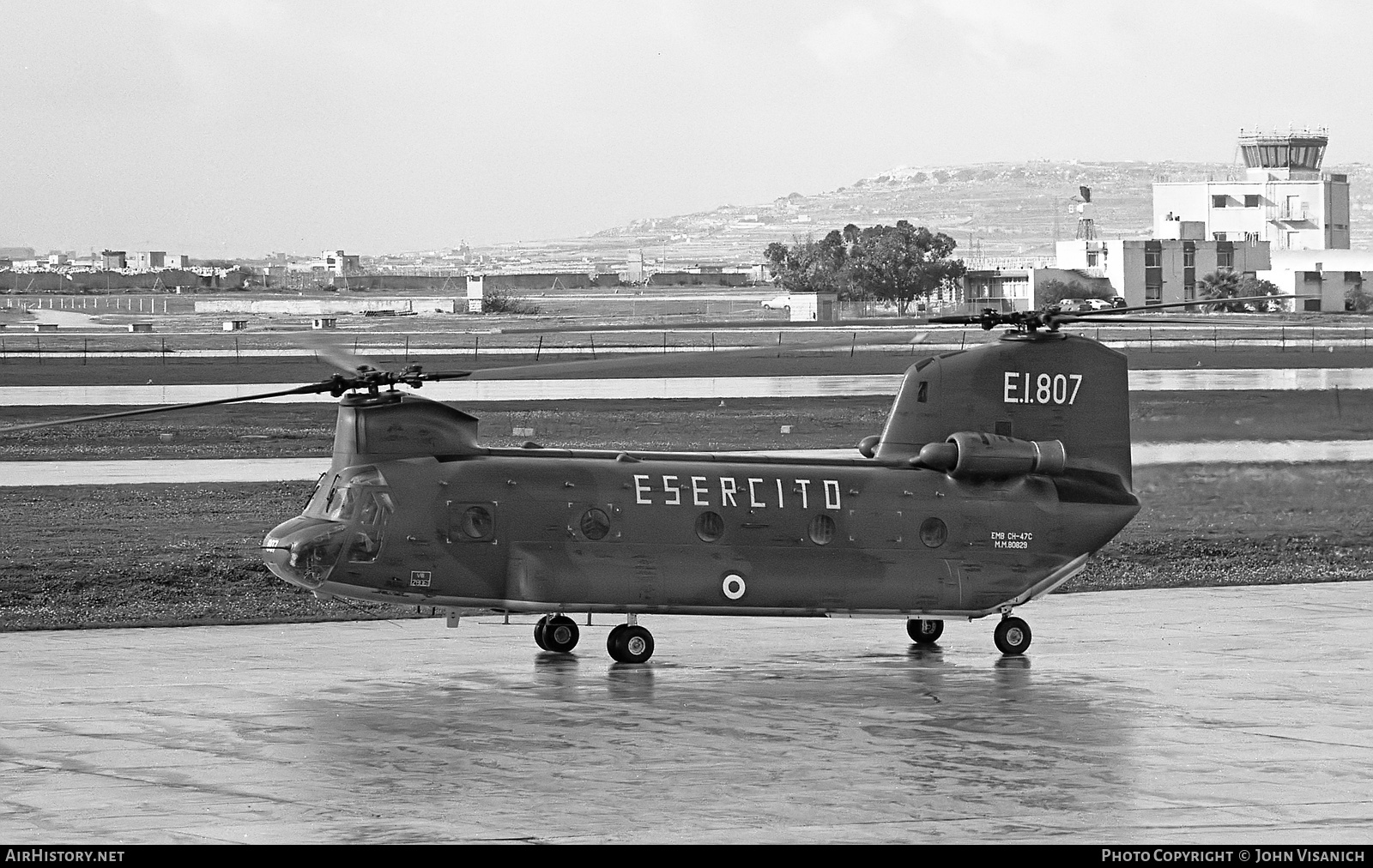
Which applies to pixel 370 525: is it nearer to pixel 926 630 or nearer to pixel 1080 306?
pixel 926 630

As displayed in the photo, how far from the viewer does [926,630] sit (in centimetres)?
2383

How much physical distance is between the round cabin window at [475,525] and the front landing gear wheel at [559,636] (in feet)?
7.61

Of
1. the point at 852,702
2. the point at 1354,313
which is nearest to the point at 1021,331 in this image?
the point at 852,702

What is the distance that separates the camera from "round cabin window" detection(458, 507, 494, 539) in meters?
20.9

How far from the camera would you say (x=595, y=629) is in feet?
81.7

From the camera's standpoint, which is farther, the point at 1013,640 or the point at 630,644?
the point at 1013,640

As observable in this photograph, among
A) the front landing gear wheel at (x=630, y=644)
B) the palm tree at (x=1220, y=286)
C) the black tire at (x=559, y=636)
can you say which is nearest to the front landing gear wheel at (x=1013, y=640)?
the front landing gear wheel at (x=630, y=644)

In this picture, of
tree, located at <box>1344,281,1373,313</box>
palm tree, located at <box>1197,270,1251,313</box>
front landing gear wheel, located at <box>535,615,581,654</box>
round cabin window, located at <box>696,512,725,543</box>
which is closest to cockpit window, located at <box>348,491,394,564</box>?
front landing gear wheel, located at <box>535,615,581,654</box>

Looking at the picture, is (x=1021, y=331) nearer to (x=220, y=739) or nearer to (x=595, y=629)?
(x=595, y=629)

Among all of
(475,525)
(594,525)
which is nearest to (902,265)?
(594,525)

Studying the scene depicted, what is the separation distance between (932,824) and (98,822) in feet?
21.9

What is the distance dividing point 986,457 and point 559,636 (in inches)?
238

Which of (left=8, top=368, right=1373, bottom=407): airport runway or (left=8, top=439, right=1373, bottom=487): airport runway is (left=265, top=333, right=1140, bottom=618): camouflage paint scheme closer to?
(left=8, top=439, right=1373, bottom=487): airport runway

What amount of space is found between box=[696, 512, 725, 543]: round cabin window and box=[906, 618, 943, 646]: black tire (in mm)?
3678
